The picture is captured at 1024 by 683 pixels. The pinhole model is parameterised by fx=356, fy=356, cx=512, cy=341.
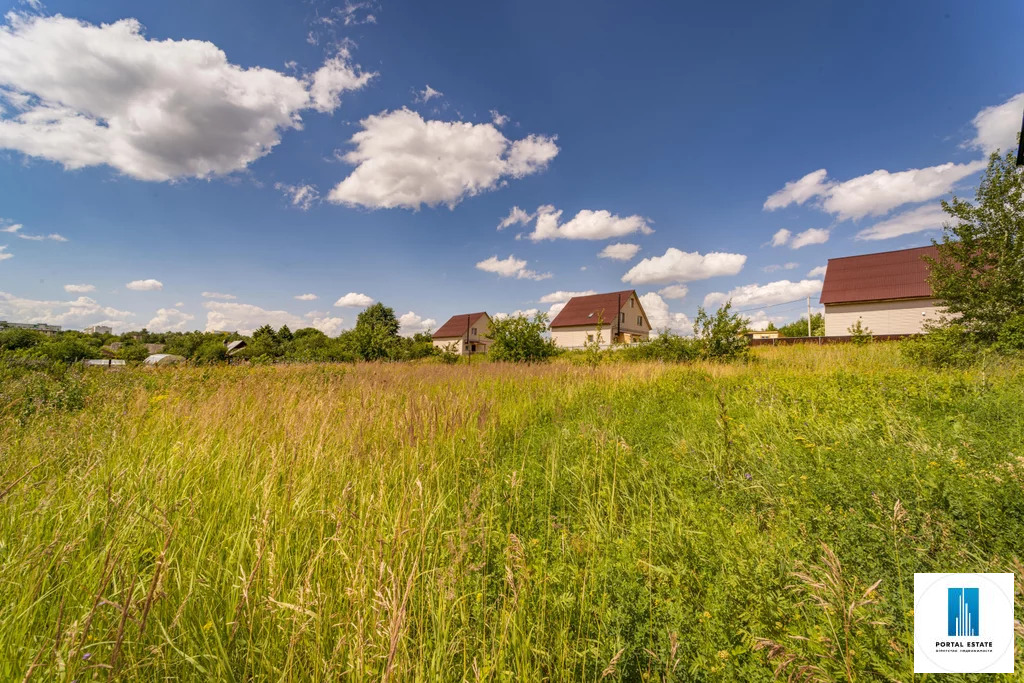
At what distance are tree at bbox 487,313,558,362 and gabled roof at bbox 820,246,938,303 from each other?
87.8 feet

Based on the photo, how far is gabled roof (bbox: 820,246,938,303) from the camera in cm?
2409

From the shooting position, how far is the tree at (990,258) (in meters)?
9.27

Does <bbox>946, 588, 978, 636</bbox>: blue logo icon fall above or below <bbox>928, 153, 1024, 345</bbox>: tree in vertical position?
below

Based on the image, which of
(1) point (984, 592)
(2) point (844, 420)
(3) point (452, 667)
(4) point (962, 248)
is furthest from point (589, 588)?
(4) point (962, 248)

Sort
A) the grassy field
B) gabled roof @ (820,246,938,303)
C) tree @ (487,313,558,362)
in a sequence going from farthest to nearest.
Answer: gabled roof @ (820,246,938,303), tree @ (487,313,558,362), the grassy field

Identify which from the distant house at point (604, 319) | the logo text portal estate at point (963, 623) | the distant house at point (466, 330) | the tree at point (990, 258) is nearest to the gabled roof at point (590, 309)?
the distant house at point (604, 319)

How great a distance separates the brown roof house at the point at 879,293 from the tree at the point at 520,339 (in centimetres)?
2396

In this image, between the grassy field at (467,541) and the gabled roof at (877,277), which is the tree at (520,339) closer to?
the grassy field at (467,541)

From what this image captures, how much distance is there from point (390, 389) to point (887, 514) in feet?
18.9

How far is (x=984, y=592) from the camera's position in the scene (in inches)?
66.6

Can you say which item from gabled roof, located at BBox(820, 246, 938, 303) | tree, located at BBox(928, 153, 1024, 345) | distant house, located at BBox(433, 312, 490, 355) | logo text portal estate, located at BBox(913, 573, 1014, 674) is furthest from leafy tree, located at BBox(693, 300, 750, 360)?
distant house, located at BBox(433, 312, 490, 355)

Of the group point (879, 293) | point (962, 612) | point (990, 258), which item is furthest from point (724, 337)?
point (879, 293)

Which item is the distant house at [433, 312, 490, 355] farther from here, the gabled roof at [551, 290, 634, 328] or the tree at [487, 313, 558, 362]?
the tree at [487, 313, 558, 362]

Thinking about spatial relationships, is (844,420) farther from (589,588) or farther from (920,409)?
(589,588)
